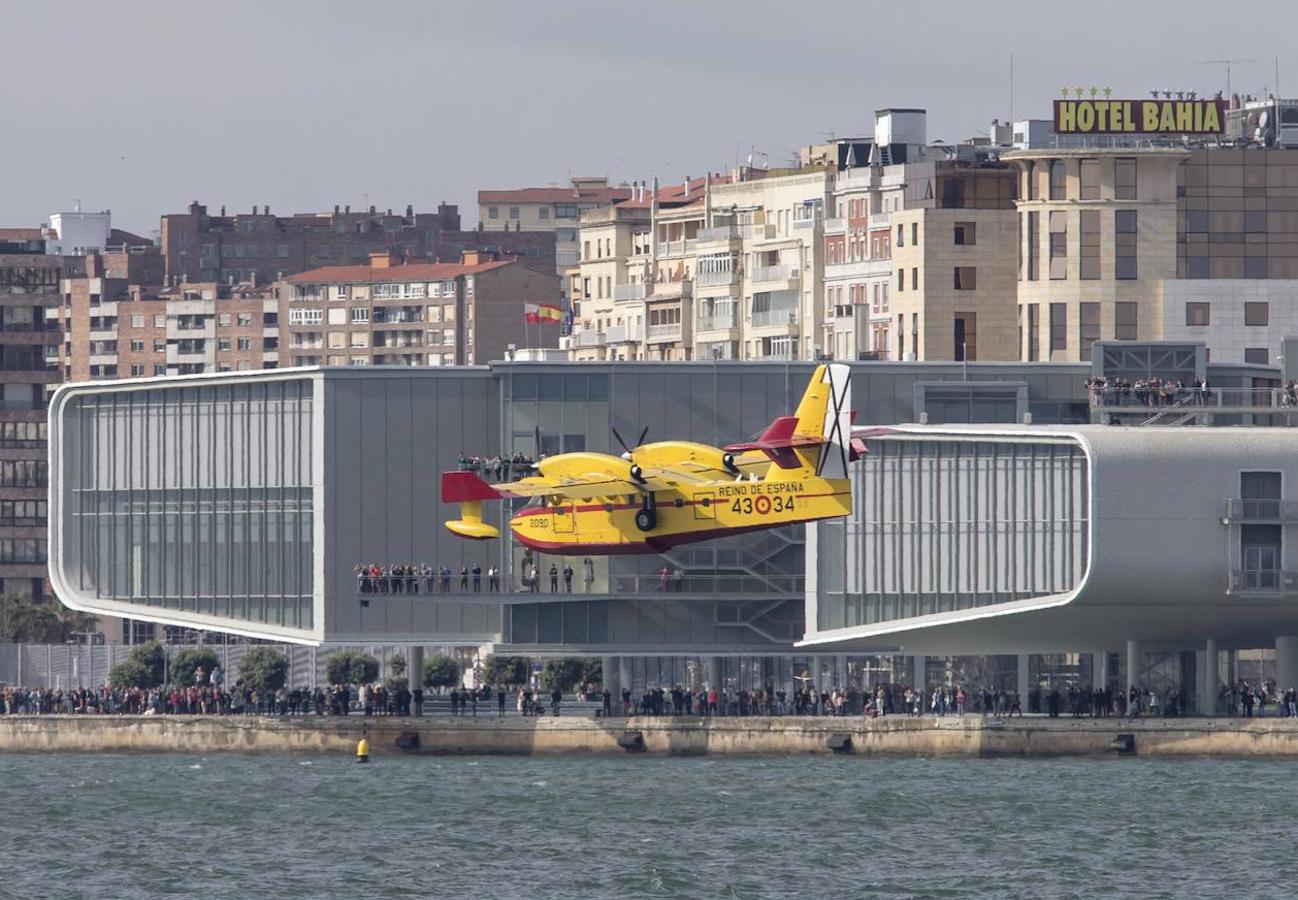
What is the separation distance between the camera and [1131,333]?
16750cm

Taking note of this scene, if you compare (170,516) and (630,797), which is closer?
(630,797)

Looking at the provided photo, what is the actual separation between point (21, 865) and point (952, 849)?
23.3 m

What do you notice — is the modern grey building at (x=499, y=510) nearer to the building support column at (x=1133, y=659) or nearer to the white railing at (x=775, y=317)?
the building support column at (x=1133, y=659)

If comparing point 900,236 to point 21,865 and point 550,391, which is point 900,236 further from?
point 21,865

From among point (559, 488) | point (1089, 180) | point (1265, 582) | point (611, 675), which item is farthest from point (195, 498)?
point (1089, 180)

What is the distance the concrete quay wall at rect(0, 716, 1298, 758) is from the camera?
120500 millimetres

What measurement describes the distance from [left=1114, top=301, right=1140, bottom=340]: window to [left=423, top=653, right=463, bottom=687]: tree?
118 ft

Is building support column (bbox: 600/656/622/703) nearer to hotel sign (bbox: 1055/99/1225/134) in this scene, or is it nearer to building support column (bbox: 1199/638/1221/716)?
building support column (bbox: 1199/638/1221/716)

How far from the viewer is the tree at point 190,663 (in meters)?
175

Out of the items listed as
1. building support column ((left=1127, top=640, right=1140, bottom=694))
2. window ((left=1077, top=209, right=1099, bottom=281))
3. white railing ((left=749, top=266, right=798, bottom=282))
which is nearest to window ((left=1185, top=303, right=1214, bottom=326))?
window ((left=1077, top=209, right=1099, bottom=281))

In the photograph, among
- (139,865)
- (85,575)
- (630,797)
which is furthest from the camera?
(85,575)

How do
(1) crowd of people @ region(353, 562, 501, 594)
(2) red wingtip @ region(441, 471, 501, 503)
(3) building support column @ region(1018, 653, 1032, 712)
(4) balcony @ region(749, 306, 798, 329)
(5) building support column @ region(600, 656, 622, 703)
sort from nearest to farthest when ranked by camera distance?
(2) red wingtip @ region(441, 471, 501, 503), (1) crowd of people @ region(353, 562, 501, 594), (5) building support column @ region(600, 656, 622, 703), (3) building support column @ region(1018, 653, 1032, 712), (4) balcony @ region(749, 306, 798, 329)

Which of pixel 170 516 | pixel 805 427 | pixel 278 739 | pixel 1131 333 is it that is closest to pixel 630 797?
pixel 805 427

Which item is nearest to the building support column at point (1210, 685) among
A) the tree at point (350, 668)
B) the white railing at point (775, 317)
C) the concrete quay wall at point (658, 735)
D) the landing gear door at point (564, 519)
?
the concrete quay wall at point (658, 735)
